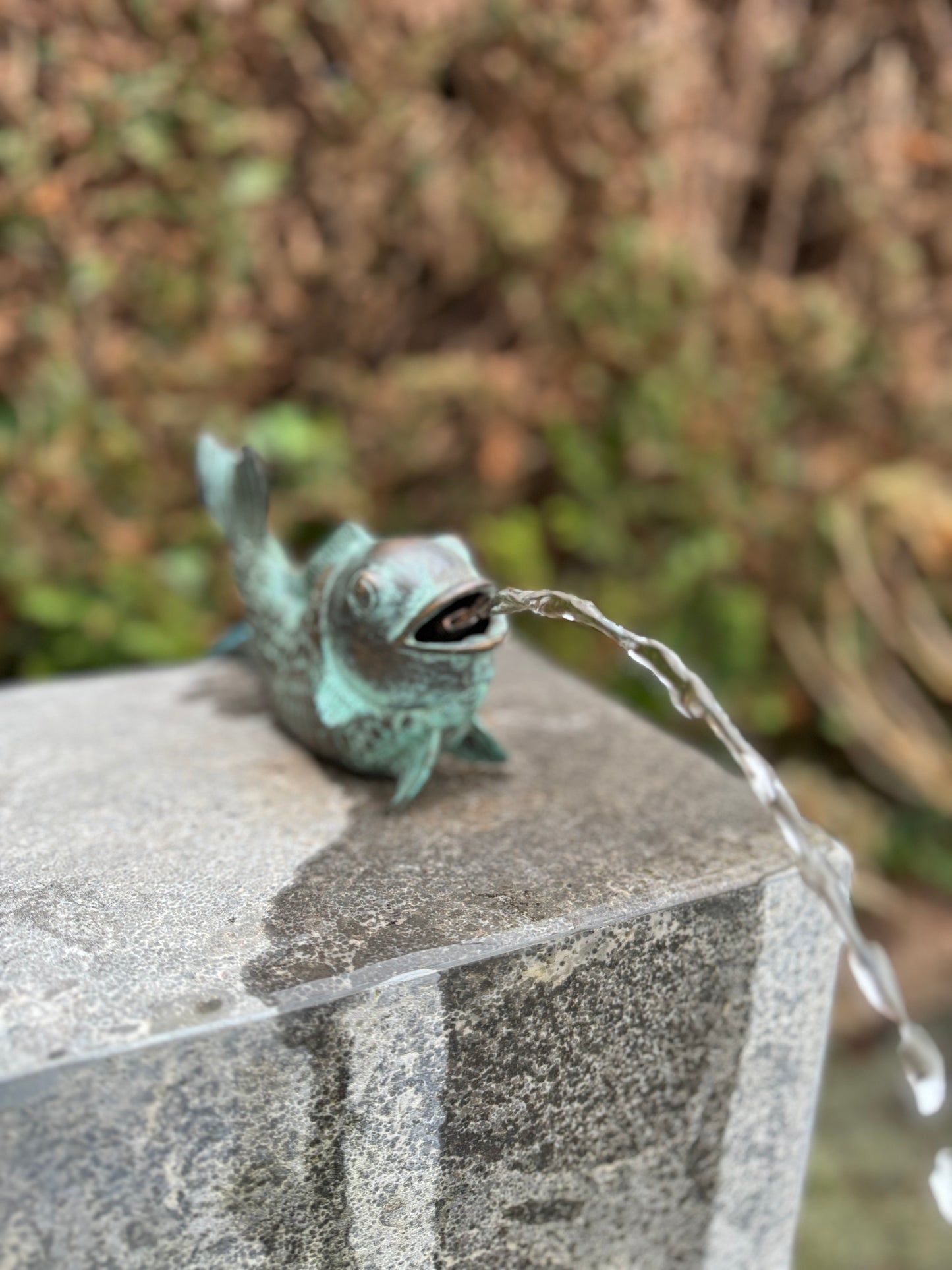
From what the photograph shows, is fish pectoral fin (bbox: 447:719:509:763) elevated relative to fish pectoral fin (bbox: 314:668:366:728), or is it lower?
lower

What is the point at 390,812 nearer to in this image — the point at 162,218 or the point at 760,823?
the point at 760,823

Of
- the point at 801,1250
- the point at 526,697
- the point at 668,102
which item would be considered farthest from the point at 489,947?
the point at 668,102

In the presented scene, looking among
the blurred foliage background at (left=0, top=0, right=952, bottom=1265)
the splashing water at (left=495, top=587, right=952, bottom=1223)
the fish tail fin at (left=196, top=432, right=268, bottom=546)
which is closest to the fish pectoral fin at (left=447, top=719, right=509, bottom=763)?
the splashing water at (left=495, top=587, right=952, bottom=1223)

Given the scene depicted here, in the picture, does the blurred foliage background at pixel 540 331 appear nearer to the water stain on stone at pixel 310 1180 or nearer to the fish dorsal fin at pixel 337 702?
the fish dorsal fin at pixel 337 702

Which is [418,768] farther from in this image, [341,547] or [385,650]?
[341,547]

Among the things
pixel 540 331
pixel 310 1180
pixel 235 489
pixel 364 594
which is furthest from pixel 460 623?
pixel 540 331

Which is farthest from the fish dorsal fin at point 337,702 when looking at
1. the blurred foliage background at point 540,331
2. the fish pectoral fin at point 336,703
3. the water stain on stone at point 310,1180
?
the blurred foliage background at point 540,331

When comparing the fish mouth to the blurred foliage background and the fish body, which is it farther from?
the blurred foliage background
